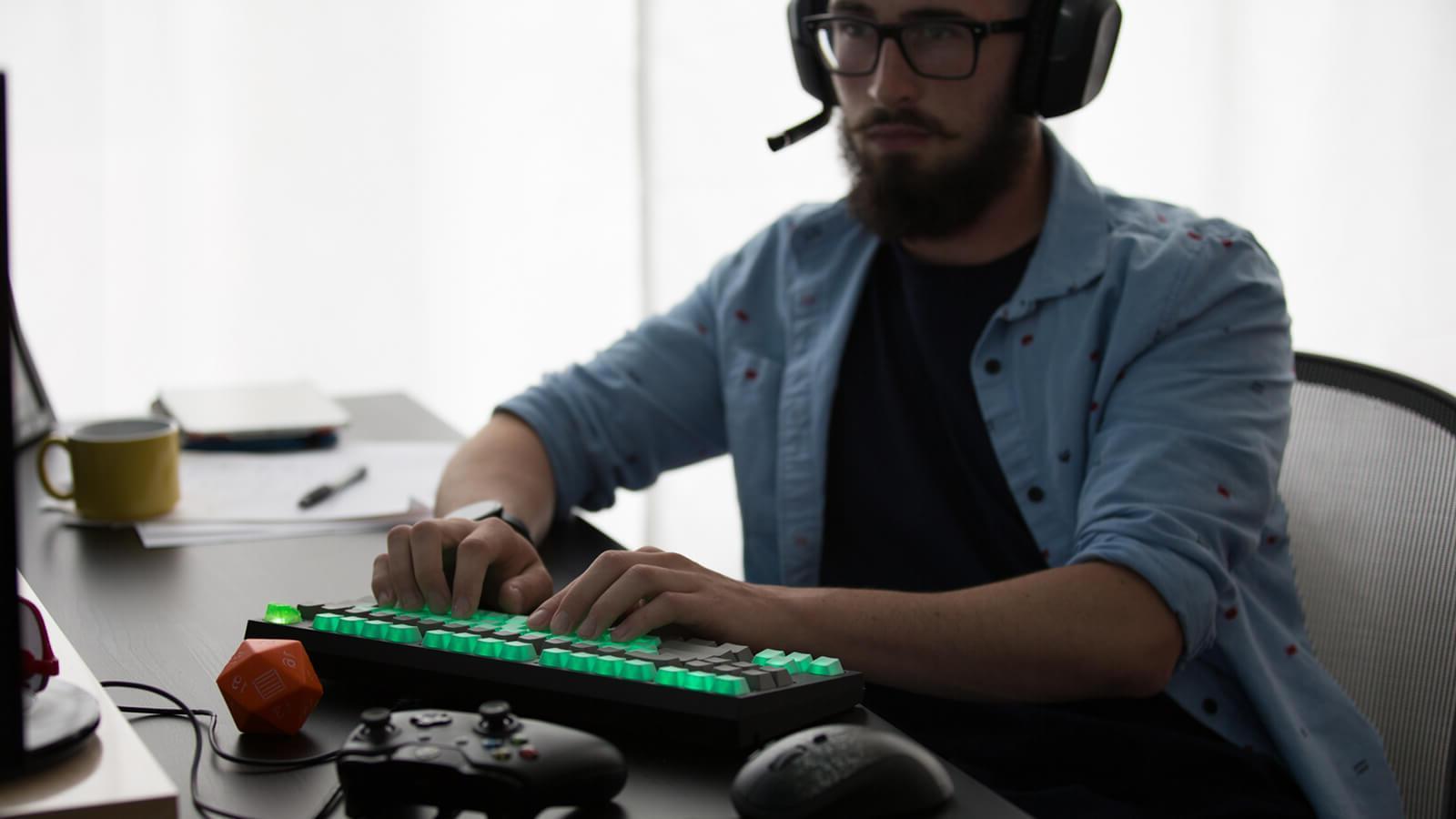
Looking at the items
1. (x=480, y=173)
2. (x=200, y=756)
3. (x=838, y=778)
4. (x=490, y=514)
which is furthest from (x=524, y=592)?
(x=480, y=173)

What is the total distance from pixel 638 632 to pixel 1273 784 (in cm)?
56

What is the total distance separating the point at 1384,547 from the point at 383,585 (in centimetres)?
76

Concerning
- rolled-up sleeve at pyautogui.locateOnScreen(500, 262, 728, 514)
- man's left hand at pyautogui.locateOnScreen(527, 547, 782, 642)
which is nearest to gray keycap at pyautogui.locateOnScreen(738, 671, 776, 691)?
man's left hand at pyautogui.locateOnScreen(527, 547, 782, 642)

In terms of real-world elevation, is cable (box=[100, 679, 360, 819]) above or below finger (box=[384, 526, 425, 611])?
below

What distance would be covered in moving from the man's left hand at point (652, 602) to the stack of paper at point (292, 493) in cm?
42

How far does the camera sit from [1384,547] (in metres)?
1.06

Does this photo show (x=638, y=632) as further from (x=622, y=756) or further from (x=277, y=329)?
(x=277, y=329)

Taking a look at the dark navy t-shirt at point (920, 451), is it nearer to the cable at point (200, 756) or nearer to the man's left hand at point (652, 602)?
the man's left hand at point (652, 602)

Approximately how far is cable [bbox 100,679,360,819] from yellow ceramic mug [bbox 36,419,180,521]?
43cm

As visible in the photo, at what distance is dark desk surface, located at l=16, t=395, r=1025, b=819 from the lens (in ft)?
2.06

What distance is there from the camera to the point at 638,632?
764 mm

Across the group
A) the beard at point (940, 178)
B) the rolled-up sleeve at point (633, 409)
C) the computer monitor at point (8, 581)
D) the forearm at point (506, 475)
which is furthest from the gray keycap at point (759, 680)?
the beard at point (940, 178)

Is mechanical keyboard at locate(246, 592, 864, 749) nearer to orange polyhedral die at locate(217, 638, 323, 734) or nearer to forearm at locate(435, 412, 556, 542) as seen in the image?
orange polyhedral die at locate(217, 638, 323, 734)

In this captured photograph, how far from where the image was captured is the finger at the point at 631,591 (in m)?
0.77
